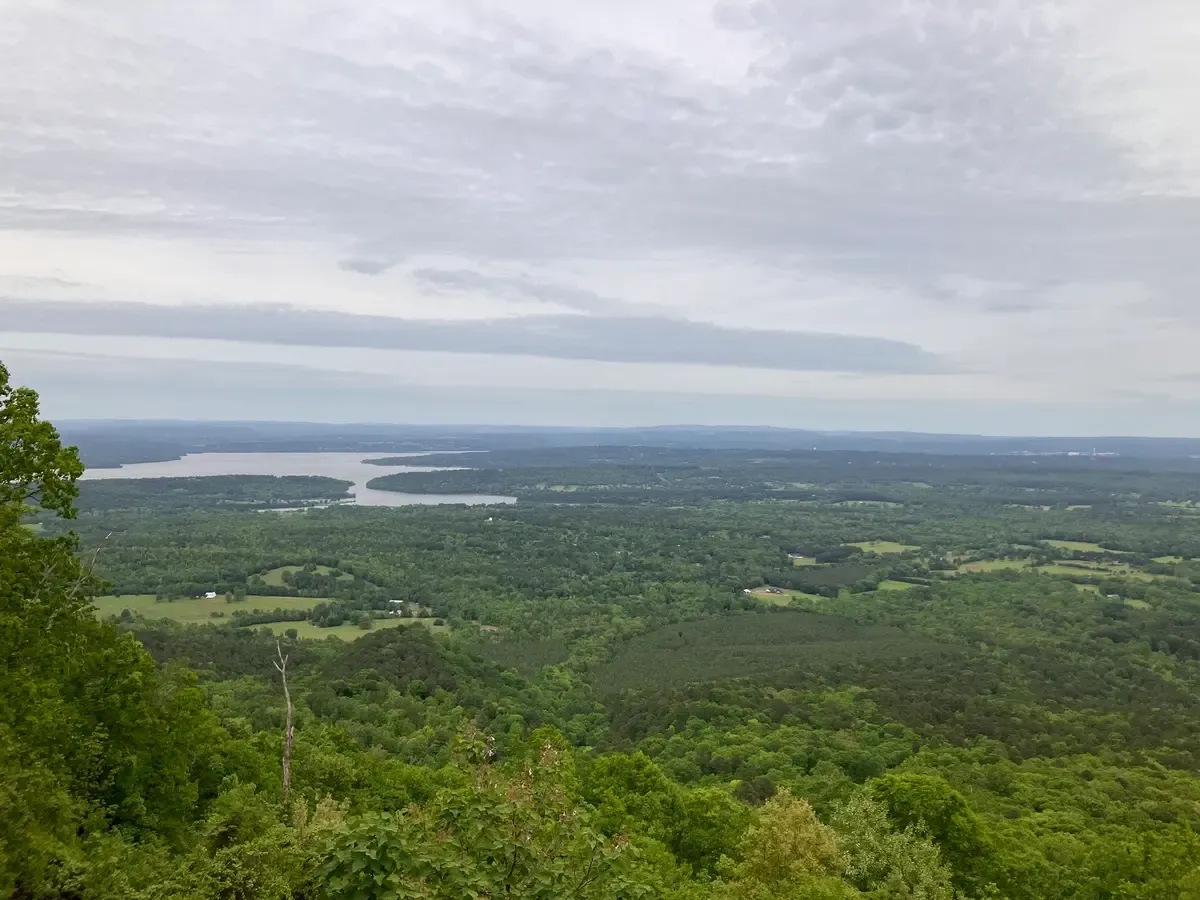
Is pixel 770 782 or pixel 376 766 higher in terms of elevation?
pixel 376 766

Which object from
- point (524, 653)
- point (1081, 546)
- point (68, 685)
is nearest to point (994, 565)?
point (1081, 546)

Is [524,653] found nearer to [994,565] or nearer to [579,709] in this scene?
[579,709]

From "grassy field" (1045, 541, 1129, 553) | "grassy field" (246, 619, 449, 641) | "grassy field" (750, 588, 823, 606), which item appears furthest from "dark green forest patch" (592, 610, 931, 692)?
"grassy field" (1045, 541, 1129, 553)

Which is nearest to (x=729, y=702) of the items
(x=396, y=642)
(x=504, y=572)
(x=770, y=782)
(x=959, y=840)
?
(x=770, y=782)

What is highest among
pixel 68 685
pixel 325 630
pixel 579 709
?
pixel 68 685

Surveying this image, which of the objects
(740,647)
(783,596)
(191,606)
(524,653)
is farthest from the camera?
(783,596)

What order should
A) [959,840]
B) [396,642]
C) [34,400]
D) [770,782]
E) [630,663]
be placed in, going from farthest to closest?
[630,663]
[396,642]
[770,782]
[959,840]
[34,400]

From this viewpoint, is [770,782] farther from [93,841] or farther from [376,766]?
[93,841]

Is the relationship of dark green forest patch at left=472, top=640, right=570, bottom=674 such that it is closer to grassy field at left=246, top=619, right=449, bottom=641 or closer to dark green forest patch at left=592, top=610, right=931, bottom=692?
dark green forest patch at left=592, top=610, right=931, bottom=692
